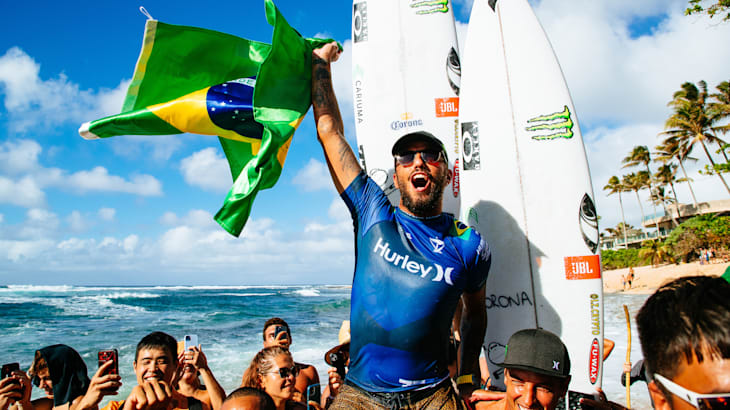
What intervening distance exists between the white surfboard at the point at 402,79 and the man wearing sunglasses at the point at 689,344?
9.65 feet

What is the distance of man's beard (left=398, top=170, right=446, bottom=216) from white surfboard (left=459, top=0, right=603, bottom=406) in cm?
136

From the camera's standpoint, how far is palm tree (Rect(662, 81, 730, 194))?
98.0ft

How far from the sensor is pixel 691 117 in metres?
30.4

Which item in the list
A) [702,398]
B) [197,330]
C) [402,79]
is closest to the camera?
[702,398]

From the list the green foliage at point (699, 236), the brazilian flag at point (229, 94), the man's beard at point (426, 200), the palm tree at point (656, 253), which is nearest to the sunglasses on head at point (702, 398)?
the man's beard at point (426, 200)

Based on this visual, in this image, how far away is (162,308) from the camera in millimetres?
31672

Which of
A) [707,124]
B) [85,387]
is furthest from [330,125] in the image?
[707,124]

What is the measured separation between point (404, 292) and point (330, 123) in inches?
44.8

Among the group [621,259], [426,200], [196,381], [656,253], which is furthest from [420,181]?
[621,259]

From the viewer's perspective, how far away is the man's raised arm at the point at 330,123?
2.58 metres

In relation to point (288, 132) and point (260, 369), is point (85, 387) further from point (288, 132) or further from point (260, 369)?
point (288, 132)

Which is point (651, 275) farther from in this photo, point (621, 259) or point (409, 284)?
point (409, 284)

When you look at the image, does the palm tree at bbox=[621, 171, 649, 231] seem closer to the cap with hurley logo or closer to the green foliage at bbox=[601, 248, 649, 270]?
the green foliage at bbox=[601, 248, 649, 270]

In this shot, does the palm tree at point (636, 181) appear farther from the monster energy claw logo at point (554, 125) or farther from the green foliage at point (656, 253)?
the monster energy claw logo at point (554, 125)
